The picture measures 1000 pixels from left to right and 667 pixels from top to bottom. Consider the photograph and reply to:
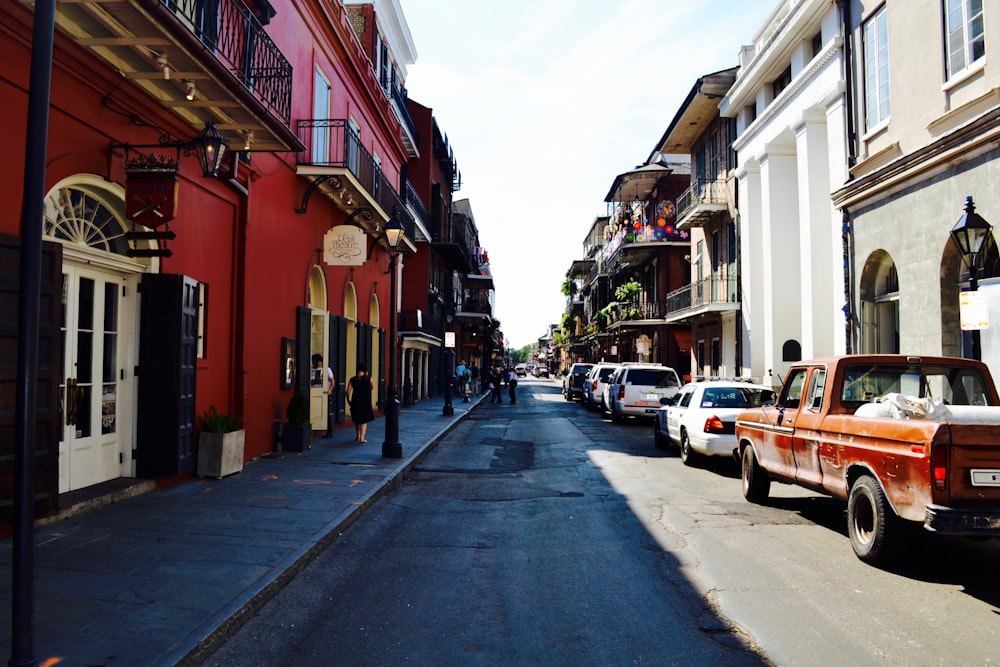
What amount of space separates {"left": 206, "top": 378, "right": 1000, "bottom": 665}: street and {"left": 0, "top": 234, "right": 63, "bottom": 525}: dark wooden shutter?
2620 mm

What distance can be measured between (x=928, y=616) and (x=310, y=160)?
12.9 m

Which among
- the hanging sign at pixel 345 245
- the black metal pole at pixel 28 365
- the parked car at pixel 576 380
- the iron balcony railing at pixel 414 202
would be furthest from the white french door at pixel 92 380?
the parked car at pixel 576 380

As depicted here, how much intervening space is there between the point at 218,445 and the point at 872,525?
763cm

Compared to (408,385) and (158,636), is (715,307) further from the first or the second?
(158,636)

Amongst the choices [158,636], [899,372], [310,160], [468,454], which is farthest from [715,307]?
[158,636]

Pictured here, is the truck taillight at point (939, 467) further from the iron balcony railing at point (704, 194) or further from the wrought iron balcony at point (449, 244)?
the wrought iron balcony at point (449, 244)

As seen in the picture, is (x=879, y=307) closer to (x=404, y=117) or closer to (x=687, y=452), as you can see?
(x=687, y=452)

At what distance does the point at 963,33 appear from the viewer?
12305mm

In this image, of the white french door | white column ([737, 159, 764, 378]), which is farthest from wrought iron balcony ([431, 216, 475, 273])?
the white french door

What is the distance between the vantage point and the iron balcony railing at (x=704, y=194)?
27.1 meters

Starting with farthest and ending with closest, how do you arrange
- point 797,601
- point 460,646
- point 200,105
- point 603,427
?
point 603,427
point 200,105
point 797,601
point 460,646

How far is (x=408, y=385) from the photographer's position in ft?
96.7

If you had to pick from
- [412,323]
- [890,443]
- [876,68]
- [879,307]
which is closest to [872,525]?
[890,443]

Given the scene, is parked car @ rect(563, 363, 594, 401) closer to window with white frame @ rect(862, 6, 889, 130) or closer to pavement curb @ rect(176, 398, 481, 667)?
window with white frame @ rect(862, 6, 889, 130)
